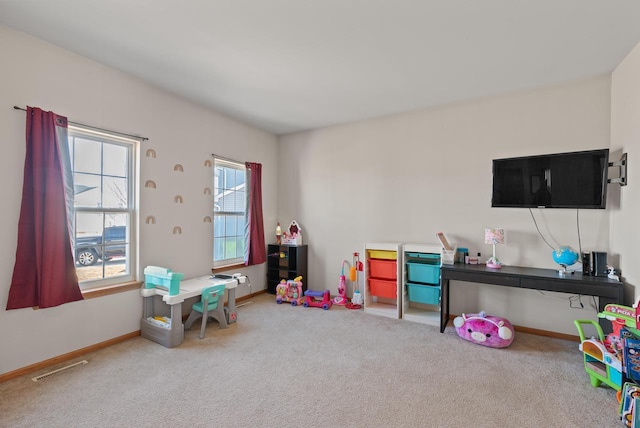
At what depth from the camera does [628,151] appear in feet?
8.02

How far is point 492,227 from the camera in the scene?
130 inches

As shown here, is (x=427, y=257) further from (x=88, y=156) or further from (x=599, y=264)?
(x=88, y=156)

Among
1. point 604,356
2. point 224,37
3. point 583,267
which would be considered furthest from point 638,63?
point 224,37

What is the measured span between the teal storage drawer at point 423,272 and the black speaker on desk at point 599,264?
4.41 ft

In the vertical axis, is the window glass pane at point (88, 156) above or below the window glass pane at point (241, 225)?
above

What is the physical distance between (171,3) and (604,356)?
12.3 feet

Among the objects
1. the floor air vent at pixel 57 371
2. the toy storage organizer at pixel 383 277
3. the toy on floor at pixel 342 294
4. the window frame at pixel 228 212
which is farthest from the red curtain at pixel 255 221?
the floor air vent at pixel 57 371

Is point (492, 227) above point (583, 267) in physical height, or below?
above

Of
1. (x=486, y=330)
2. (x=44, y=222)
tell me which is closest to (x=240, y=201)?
(x=44, y=222)

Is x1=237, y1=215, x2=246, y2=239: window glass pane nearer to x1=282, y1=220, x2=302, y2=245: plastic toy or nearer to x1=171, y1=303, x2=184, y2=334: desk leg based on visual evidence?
x1=282, y1=220, x2=302, y2=245: plastic toy

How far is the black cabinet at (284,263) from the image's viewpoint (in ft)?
14.6

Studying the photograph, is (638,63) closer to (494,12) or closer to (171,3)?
(494,12)

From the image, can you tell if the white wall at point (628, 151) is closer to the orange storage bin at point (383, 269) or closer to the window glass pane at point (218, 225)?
the orange storage bin at point (383, 269)

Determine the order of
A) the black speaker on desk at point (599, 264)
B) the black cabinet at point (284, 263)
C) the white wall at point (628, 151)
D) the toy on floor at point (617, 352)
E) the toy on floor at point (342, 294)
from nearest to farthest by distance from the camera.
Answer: the toy on floor at point (617, 352), the white wall at point (628, 151), the black speaker on desk at point (599, 264), the toy on floor at point (342, 294), the black cabinet at point (284, 263)
